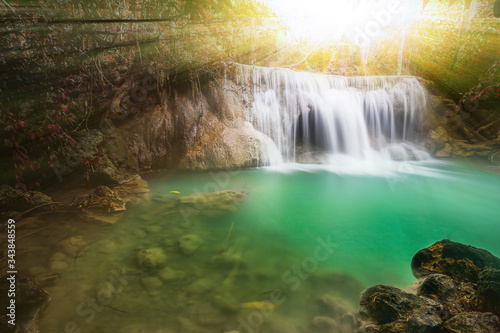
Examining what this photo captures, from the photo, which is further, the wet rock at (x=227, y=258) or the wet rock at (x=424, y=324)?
the wet rock at (x=227, y=258)

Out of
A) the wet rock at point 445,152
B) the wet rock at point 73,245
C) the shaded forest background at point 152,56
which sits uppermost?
the shaded forest background at point 152,56

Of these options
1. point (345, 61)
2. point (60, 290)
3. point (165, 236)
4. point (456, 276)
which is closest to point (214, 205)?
point (165, 236)

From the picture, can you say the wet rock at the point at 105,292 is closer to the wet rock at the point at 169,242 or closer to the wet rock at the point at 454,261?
the wet rock at the point at 169,242

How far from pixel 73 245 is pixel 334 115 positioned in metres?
9.70

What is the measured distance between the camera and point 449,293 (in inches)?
97.7

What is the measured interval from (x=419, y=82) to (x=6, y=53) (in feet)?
48.1

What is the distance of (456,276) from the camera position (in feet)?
9.07

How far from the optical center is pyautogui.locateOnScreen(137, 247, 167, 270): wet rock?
3.08 m

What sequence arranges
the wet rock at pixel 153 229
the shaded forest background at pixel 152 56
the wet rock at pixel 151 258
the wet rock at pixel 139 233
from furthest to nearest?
the shaded forest background at pixel 152 56
the wet rock at pixel 153 229
the wet rock at pixel 139 233
the wet rock at pixel 151 258

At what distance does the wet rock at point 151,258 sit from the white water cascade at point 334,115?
571 cm

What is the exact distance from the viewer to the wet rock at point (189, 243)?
11.5 feet

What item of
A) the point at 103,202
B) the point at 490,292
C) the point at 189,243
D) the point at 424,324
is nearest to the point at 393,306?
the point at 424,324

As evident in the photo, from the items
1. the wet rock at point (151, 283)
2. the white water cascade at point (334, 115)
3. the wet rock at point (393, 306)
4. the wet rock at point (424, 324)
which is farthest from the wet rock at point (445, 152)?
the wet rock at point (151, 283)

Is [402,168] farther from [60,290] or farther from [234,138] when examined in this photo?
[60,290]
